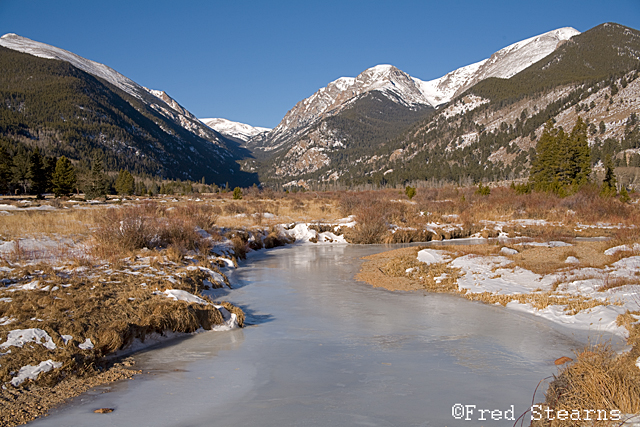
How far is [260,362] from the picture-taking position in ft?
23.6

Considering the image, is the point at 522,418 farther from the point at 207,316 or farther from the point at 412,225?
the point at 412,225

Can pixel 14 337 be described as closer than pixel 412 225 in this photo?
Yes

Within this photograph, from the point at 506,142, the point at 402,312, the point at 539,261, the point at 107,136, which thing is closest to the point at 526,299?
the point at 402,312

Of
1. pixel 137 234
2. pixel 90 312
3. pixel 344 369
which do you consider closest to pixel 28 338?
pixel 90 312

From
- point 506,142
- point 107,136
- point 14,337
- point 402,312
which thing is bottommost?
point 402,312

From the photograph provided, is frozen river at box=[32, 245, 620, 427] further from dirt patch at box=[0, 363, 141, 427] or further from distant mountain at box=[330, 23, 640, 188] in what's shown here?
distant mountain at box=[330, 23, 640, 188]

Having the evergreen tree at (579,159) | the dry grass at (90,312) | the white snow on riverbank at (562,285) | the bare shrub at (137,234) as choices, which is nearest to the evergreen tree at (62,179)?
the bare shrub at (137,234)

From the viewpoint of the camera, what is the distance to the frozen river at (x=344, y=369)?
5172 mm

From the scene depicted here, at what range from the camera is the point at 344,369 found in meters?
6.79

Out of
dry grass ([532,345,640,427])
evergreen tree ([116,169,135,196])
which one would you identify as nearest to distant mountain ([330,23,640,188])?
dry grass ([532,345,640,427])

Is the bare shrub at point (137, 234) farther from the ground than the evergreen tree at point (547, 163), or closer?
closer

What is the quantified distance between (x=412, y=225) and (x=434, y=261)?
48.8 ft

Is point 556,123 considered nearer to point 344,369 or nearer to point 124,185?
point 124,185

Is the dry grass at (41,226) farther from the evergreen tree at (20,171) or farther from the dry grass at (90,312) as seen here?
the evergreen tree at (20,171)
